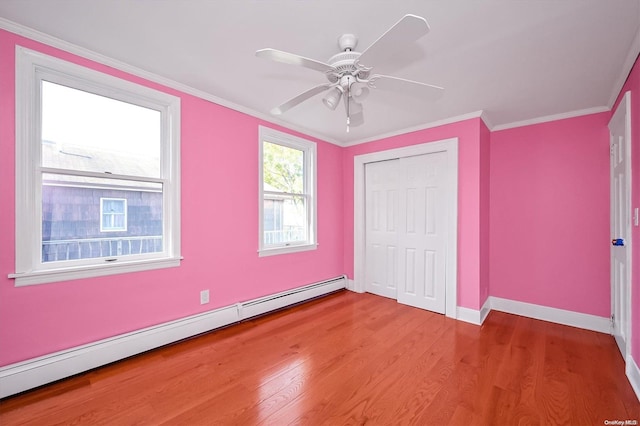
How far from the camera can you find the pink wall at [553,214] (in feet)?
9.41

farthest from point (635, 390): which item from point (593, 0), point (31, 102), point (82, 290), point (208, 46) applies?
point (31, 102)

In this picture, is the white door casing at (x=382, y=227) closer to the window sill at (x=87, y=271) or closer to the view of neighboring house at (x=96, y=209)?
the window sill at (x=87, y=271)

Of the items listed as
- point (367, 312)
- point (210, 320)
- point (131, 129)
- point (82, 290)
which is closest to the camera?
point (82, 290)

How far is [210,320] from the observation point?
2713 mm

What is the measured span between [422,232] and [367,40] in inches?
97.6

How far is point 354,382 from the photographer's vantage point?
1951 millimetres

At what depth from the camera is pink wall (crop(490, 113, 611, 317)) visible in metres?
2.87

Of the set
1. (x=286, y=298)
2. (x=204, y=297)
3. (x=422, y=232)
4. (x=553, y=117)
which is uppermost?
(x=553, y=117)

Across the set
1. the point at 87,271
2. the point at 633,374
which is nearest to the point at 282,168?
the point at 87,271

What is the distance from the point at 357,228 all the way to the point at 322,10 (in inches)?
122

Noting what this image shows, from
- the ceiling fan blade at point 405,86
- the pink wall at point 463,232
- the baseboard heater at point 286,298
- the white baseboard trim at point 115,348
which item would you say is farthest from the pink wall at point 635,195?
the white baseboard trim at point 115,348

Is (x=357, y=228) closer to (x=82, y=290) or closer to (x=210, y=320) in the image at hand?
(x=210, y=320)

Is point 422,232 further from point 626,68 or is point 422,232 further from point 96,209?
point 96,209

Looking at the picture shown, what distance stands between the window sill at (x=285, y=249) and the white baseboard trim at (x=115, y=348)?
1.72 feet
